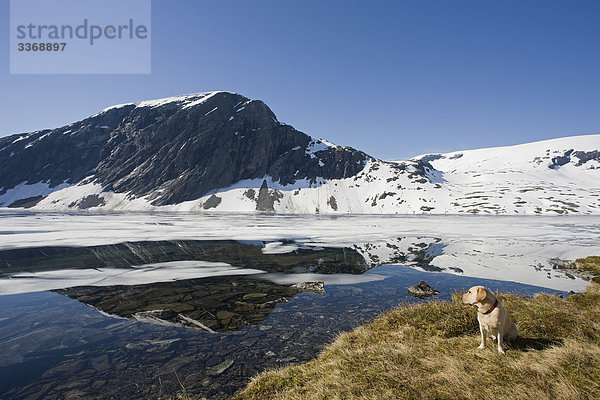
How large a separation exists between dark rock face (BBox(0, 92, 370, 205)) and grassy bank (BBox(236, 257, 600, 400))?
513 ft

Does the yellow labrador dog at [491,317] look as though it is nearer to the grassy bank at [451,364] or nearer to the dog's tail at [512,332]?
the dog's tail at [512,332]

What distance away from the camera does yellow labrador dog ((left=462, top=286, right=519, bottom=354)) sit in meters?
6.08

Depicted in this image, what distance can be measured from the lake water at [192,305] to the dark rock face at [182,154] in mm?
143240

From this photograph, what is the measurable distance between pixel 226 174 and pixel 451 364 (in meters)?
171

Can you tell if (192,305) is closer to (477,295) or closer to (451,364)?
(451,364)

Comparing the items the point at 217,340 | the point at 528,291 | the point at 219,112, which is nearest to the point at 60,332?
the point at 217,340

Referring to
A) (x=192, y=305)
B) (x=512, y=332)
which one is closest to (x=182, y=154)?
(x=192, y=305)

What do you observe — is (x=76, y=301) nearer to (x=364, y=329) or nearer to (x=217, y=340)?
(x=217, y=340)

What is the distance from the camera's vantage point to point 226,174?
167875 mm

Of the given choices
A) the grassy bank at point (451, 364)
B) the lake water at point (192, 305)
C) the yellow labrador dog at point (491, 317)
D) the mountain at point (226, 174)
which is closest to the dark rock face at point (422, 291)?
the lake water at point (192, 305)

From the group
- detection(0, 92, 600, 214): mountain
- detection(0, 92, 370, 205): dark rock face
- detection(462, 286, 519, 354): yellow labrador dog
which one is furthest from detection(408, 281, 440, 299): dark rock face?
detection(0, 92, 370, 205): dark rock face

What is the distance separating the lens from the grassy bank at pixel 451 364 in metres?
4.54

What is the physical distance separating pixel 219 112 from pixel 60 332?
632 feet

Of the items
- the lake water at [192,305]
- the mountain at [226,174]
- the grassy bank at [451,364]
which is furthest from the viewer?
the mountain at [226,174]
